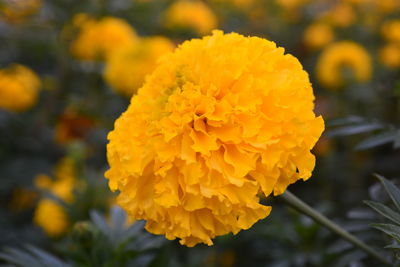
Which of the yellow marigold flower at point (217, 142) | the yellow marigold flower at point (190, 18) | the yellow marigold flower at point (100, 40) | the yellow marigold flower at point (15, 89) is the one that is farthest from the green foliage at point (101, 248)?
the yellow marigold flower at point (190, 18)

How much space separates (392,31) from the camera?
3.13 metres

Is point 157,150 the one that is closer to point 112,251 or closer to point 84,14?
point 112,251

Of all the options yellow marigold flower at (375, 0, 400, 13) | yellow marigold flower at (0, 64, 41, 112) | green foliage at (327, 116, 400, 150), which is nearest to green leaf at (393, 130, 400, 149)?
green foliage at (327, 116, 400, 150)

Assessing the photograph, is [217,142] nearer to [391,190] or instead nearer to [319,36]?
[391,190]

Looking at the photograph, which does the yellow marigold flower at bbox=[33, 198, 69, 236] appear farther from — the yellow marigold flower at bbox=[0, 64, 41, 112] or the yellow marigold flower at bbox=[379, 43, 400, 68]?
the yellow marigold flower at bbox=[379, 43, 400, 68]

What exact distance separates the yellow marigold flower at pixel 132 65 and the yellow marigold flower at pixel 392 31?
1483 millimetres

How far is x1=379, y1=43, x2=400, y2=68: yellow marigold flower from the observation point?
288 cm

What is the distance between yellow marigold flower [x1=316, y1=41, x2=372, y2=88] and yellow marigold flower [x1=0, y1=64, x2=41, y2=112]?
1.57 meters

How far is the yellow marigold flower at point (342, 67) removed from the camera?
2653 mm

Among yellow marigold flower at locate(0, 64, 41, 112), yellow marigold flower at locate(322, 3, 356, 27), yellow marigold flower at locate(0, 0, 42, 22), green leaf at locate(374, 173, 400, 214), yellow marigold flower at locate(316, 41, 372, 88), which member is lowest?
yellow marigold flower at locate(0, 64, 41, 112)

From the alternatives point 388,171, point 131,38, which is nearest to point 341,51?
point 388,171

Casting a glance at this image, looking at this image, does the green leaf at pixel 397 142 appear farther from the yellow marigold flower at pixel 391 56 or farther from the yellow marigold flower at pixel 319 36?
the yellow marigold flower at pixel 319 36

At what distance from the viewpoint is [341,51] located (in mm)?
2789

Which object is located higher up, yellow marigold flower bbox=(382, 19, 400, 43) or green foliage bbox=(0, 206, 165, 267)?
green foliage bbox=(0, 206, 165, 267)
